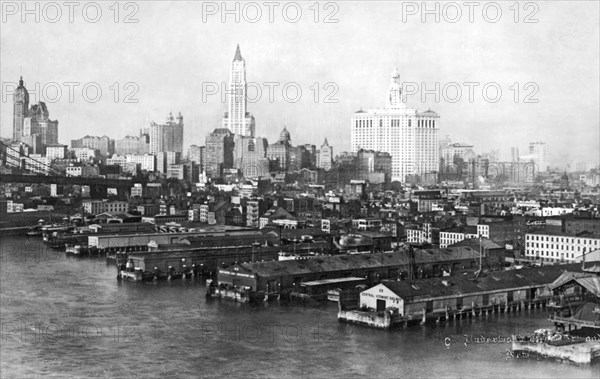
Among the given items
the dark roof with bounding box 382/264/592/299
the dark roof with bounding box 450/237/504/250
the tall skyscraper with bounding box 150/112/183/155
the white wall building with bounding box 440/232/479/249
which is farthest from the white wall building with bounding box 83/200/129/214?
the tall skyscraper with bounding box 150/112/183/155

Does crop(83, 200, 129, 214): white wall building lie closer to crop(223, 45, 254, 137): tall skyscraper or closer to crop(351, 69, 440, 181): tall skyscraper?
crop(351, 69, 440, 181): tall skyscraper

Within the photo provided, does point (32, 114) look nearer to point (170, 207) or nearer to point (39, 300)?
point (170, 207)

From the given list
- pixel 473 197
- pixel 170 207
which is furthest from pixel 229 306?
pixel 473 197

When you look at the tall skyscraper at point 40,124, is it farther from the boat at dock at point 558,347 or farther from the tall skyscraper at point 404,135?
the boat at dock at point 558,347

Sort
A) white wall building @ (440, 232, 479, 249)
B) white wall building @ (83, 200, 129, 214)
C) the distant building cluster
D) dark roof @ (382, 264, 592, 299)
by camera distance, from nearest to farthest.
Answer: dark roof @ (382, 264, 592, 299), white wall building @ (440, 232, 479, 249), white wall building @ (83, 200, 129, 214), the distant building cluster

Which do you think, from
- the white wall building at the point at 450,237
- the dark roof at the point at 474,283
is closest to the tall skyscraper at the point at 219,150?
the white wall building at the point at 450,237

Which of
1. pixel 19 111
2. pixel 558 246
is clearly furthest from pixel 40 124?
pixel 558 246
